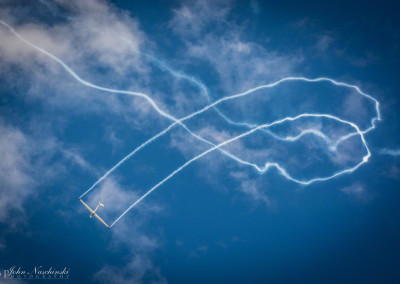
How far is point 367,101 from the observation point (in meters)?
19.6

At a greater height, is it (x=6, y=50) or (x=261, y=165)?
(x=6, y=50)

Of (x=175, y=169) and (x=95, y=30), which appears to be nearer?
(x=95, y=30)

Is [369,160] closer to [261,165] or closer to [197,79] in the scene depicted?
[261,165]

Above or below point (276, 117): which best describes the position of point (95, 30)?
above

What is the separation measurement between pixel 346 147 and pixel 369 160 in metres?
2.42

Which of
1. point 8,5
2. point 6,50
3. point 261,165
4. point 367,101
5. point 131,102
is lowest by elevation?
point 261,165

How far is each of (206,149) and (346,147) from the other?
42.1 ft

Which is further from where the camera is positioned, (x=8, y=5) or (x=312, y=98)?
(x=312, y=98)

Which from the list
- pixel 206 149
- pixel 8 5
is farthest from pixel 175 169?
pixel 8 5

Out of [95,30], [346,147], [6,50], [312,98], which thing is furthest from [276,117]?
[6,50]

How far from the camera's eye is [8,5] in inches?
709

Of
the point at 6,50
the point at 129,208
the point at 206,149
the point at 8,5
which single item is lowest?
the point at 129,208

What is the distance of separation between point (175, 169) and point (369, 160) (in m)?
17.9

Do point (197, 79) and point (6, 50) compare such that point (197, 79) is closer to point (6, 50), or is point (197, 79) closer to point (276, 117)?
point (276, 117)
